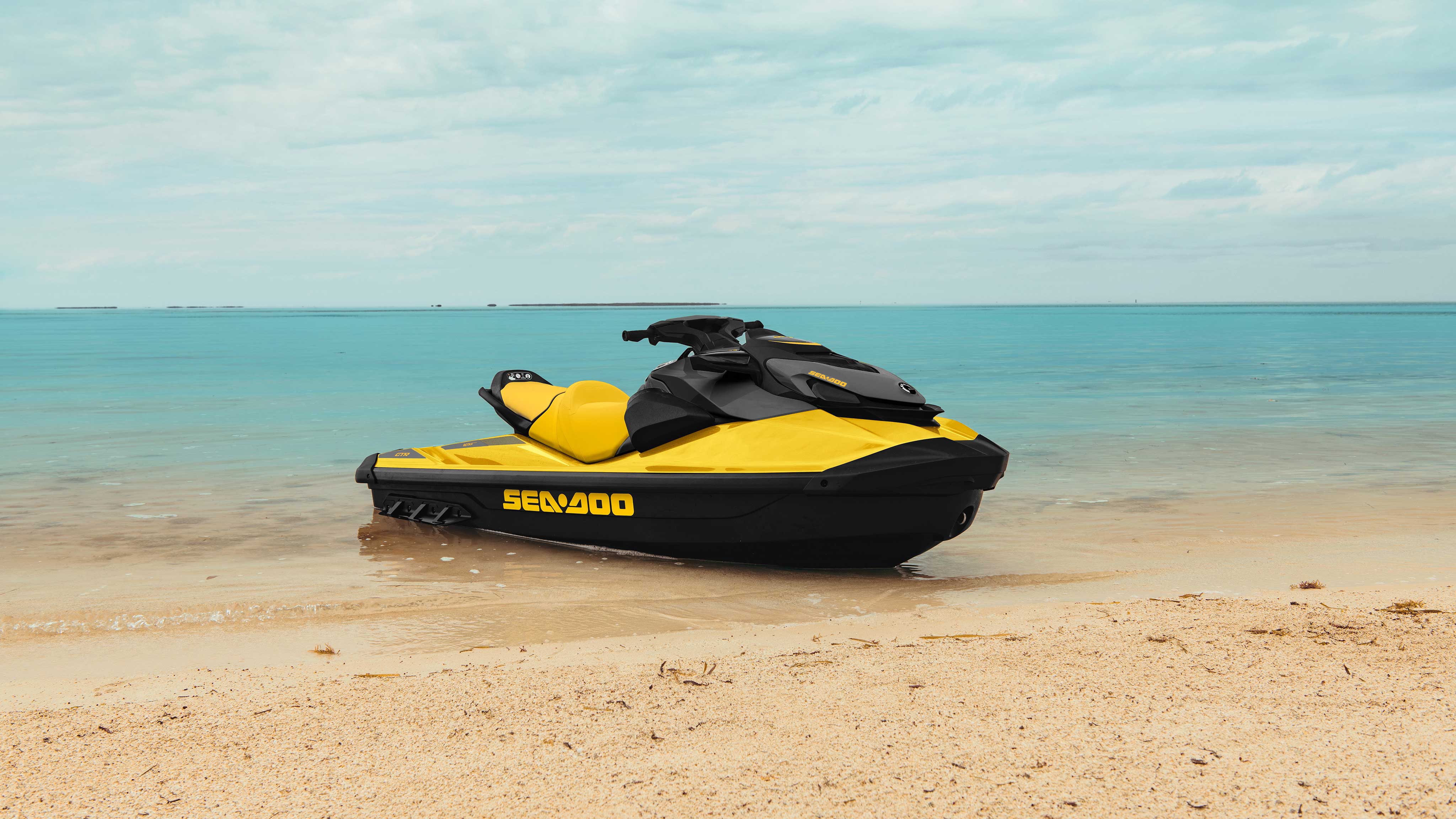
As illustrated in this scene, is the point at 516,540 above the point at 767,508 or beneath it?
beneath

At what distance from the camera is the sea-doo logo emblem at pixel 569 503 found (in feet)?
16.2

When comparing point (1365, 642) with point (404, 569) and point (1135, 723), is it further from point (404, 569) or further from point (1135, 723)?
point (404, 569)

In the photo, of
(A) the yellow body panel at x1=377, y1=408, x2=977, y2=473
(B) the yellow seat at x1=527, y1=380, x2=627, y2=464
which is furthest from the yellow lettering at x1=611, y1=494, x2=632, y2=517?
(B) the yellow seat at x1=527, y1=380, x2=627, y2=464

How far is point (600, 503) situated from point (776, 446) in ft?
3.38

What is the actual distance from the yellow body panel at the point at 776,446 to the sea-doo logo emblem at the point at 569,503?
125 millimetres

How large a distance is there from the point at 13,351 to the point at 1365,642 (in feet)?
138

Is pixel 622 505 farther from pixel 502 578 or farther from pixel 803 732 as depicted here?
pixel 803 732

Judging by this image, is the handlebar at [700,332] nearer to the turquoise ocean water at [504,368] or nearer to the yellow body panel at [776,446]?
the yellow body panel at [776,446]

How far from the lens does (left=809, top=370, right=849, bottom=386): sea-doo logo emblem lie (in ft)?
14.9

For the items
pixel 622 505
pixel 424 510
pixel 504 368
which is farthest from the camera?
pixel 504 368

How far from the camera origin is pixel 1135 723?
8.49 ft

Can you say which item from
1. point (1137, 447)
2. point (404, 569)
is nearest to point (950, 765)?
point (404, 569)

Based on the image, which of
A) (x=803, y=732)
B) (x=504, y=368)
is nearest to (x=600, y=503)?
(x=803, y=732)

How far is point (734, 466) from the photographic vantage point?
15.0 ft
